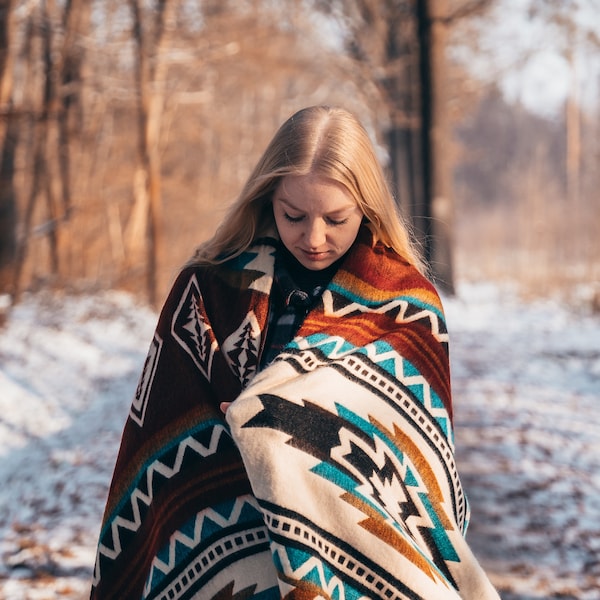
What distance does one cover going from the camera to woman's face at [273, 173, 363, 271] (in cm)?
226

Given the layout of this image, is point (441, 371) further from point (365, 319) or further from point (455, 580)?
point (455, 580)

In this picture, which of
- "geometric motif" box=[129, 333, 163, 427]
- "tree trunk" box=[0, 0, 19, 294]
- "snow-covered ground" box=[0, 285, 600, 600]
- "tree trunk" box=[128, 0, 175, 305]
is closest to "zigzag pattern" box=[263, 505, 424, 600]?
"geometric motif" box=[129, 333, 163, 427]

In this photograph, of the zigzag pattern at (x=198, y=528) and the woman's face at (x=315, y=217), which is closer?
the zigzag pattern at (x=198, y=528)

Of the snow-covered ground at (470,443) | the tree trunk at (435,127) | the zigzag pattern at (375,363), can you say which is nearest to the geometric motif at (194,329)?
the zigzag pattern at (375,363)

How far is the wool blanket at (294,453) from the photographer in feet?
6.32

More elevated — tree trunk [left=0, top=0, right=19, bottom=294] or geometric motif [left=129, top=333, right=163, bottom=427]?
tree trunk [left=0, top=0, right=19, bottom=294]

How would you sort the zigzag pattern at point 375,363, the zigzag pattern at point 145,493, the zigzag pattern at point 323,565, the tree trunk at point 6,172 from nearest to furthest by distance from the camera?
the zigzag pattern at point 323,565 → the zigzag pattern at point 375,363 → the zigzag pattern at point 145,493 → the tree trunk at point 6,172

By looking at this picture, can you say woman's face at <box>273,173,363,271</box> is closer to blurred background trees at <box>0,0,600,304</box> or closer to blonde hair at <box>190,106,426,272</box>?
blonde hair at <box>190,106,426,272</box>

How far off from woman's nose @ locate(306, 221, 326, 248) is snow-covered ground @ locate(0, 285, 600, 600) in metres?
2.75

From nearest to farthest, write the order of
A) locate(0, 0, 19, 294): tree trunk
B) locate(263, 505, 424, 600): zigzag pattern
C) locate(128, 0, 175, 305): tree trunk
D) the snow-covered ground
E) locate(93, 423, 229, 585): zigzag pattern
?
locate(263, 505, 424, 600): zigzag pattern
locate(93, 423, 229, 585): zigzag pattern
the snow-covered ground
locate(0, 0, 19, 294): tree trunk
locate(128, 0, 175, 305): tree trunk

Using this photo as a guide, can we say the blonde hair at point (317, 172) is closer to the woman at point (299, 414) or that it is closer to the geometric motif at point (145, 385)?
the woman at point (299, 414)

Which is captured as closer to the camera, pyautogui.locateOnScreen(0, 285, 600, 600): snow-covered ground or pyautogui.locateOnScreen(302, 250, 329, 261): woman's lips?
pyautogui.locateOnScreen(302, 250, 329, 261): woman's lips

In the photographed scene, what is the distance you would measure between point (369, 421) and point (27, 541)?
12.0 ft

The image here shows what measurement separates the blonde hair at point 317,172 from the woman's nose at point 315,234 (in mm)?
145
